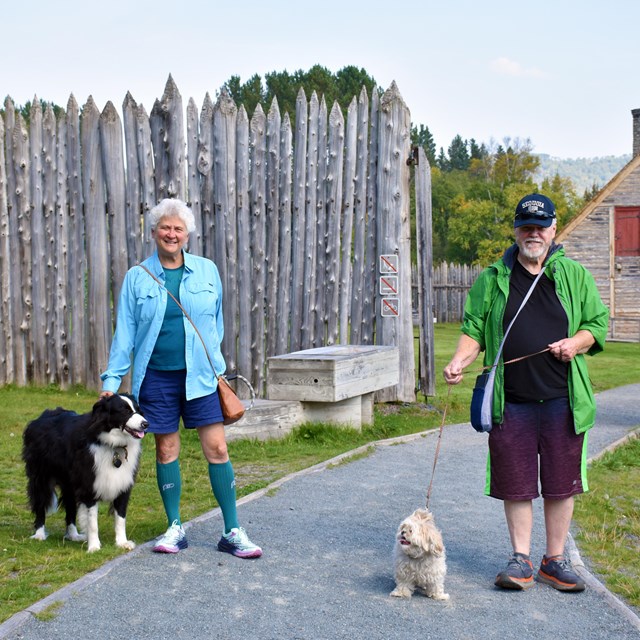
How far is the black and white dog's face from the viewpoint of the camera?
5.40m

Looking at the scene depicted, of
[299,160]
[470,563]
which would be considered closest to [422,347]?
[299,160]

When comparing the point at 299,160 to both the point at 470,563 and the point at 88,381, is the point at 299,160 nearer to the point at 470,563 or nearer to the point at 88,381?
the point at 88,381

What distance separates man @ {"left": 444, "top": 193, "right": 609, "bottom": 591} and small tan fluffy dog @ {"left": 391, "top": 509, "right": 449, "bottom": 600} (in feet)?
1.38

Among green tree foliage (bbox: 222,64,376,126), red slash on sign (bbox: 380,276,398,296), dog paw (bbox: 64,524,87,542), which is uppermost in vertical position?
green tree foliage (bbox: 222,64,376,126)

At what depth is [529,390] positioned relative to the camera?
520 cm

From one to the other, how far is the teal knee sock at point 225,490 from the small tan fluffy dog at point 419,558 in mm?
1163

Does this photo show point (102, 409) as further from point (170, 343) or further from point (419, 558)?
point (419, 558)

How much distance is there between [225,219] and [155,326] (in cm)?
549

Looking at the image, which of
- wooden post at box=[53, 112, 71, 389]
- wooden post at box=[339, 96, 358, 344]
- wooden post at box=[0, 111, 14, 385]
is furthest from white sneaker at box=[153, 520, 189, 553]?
wooden post at box=[0, 111, 14, 385]

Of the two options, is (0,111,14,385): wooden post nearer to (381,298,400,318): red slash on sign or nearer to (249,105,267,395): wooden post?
(249,105,267,395): wooden post

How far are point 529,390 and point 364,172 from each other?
665 cm

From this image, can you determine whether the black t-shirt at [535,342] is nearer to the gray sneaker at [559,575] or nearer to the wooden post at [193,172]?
the gray sneaker at [559,575]

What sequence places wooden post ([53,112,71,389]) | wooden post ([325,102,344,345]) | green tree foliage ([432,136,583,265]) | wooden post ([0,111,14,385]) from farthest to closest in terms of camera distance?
green tree foliage ([432,136,583,265]) < wooden post ([0,111,14,385]) < wooden post ([53,112,71,389]) < wooden post ([325,102,344,345])

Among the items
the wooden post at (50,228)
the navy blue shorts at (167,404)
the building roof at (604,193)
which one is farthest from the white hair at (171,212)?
the building roof at (604,193)
